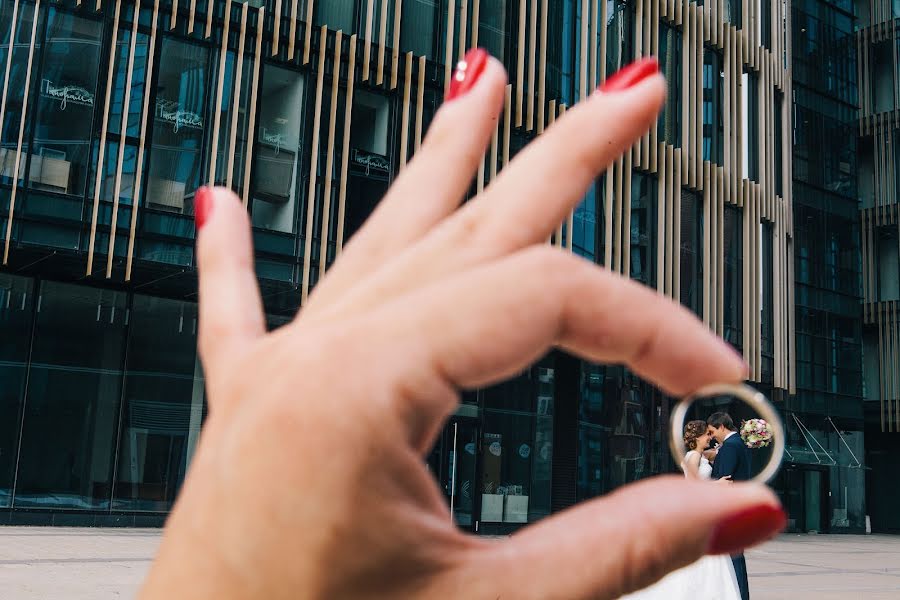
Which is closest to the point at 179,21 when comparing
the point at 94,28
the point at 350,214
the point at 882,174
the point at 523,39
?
the point at 94,28

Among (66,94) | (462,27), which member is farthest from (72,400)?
(462,27)

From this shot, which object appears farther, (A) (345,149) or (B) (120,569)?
(A) (345,149)

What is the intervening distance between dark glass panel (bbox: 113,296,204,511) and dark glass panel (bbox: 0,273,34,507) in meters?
1.63

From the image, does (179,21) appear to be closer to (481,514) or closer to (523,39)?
(523,39)

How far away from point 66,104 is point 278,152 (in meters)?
3.45

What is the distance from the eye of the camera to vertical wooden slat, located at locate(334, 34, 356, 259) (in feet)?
56.0

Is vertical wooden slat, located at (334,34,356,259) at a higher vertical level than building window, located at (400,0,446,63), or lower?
lower

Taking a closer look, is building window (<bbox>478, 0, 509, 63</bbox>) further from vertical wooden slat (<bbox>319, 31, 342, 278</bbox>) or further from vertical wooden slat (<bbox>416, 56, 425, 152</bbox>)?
vertical wooden slat (<bbox>319, 31, 342, 278</bbox>)

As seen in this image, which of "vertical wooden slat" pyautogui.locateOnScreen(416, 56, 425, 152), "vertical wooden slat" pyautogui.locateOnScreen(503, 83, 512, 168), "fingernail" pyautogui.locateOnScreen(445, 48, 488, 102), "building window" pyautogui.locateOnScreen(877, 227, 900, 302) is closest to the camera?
"fingernail" pyautogui.locateOnScreen(445, 48, 488, 102)

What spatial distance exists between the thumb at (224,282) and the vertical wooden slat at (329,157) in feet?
50.3

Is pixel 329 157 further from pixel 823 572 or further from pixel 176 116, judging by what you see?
pixel 823 572

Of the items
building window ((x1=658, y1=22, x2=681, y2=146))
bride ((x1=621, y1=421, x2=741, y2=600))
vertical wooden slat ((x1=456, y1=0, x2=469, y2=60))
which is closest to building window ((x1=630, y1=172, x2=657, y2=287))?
building window ((x1=658, y1=22, x2=681, y2=146))

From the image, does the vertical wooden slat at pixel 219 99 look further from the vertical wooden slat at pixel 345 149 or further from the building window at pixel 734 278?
the building window at pixel 734 278

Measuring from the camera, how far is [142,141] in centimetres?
1550
